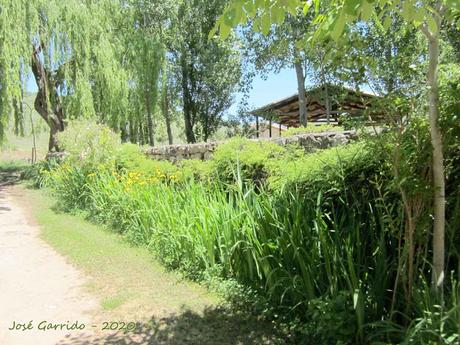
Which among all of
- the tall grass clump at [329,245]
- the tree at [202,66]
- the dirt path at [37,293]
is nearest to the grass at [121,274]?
the dirt path at [37,293]

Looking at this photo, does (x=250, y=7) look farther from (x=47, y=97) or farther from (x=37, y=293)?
(x=47, y=97)

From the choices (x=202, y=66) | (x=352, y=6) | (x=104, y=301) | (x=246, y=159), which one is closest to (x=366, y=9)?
(x=352, y=6)

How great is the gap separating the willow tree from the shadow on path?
40.1ft

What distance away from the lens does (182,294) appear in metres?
4.54

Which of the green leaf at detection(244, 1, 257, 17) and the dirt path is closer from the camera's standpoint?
the green leaf at detection(244, 1, 257, 17)

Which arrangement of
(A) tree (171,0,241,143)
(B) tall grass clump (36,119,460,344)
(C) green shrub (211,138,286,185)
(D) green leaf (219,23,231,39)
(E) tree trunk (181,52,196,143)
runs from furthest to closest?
(E) tree trunk (181,52,196,143) < (A) tree (171,0,241,143) < (C) green shrub (211,138,286,185) < (B) tall grass clump (36,119,460,344) < (D) green leaf (219,23,231,39)

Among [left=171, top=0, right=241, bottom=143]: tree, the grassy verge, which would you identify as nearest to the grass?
the grassy verge

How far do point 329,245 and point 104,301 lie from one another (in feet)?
7.66

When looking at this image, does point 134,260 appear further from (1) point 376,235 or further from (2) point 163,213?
(1) point 376,235

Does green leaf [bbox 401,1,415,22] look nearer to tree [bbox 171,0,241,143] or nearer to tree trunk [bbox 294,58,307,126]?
tree trunk [bbox 294,58,307,126]

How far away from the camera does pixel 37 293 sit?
15.4 ft

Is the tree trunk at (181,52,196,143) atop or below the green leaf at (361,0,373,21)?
atop

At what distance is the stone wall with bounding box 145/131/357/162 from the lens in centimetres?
582

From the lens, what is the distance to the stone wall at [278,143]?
5.82 metres
